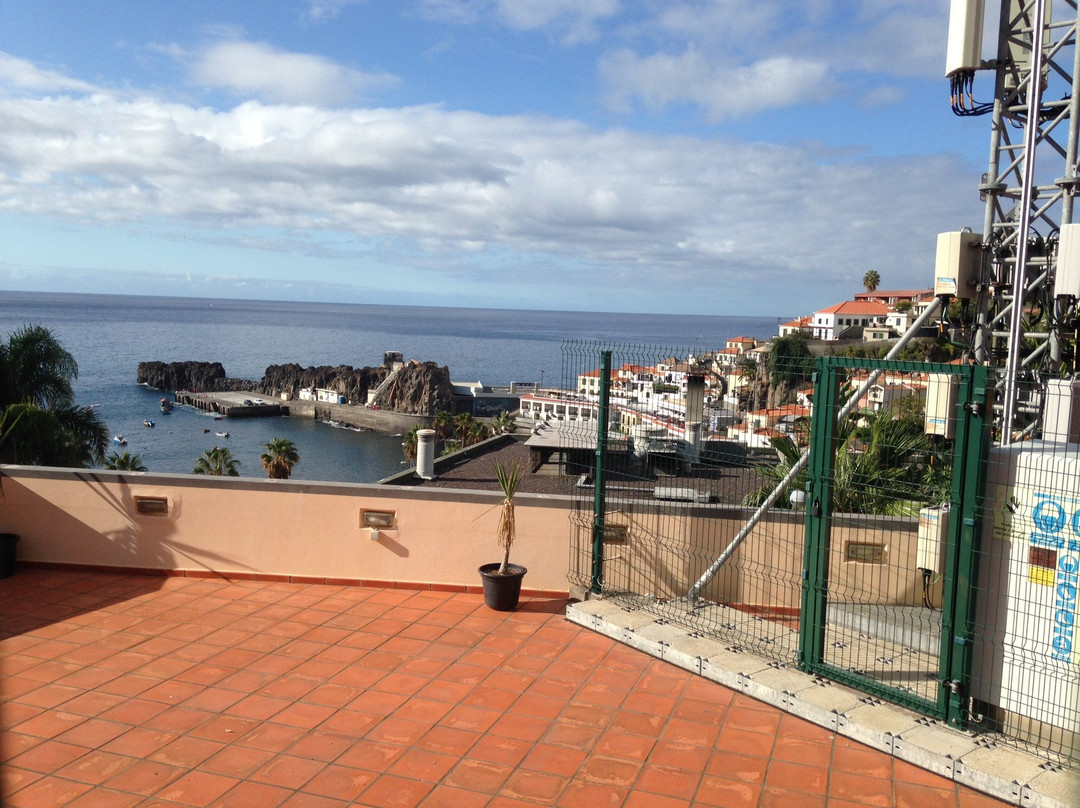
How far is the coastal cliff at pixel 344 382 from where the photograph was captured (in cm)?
8988

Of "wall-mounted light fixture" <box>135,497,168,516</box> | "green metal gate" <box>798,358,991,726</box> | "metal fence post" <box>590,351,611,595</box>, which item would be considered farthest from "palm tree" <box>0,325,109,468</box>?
"green metal gate" <box>798,358,991,726</box>

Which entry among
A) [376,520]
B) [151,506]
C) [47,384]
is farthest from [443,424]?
[376,520]

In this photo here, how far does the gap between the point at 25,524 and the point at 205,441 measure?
7163 centimetres

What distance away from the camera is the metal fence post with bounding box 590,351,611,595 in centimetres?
655

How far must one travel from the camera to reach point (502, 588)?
6.85m

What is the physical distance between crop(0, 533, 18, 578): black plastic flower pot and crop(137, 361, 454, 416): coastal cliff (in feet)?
265

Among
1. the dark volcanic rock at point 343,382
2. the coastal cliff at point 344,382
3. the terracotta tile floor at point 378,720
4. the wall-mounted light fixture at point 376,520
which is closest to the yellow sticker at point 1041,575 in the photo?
the terracotta tile floor at point 378,720

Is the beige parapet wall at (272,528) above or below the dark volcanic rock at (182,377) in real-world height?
above

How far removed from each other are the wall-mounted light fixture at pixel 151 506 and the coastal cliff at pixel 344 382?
80734 millimetres

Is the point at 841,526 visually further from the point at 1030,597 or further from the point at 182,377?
the point at 182,377

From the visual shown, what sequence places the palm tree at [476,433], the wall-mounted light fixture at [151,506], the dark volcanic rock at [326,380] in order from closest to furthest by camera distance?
the wall-mounted light fixture at [151,506]
the palm tree at [476,433]
the dark volcanic rock at [326,380]

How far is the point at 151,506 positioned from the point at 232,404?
89.4 meters

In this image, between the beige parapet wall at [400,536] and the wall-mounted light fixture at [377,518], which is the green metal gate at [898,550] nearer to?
the beige parapet wall at [400,536]

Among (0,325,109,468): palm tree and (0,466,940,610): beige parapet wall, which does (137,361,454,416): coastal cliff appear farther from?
(0,466,940,610): beige parapet wall
